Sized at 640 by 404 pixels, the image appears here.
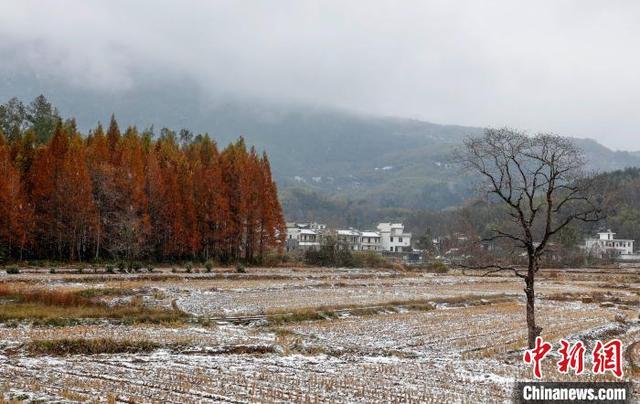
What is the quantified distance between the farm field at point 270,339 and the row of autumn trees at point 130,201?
12.7 meters

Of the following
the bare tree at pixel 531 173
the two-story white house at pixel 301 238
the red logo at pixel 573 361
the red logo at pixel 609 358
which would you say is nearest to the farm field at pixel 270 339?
the red logo at pixel 573 361

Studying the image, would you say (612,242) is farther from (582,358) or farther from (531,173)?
(582,358)

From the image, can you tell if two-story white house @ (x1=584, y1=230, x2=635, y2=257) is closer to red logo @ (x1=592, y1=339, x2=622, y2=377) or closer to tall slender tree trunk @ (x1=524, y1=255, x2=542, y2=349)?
tall slender tree trunk @ (x1=524, y1=255, x2=542, y2=349)

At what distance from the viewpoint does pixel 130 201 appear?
205 ft

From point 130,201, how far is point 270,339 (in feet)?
145

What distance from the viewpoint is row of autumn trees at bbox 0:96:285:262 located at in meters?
58.2

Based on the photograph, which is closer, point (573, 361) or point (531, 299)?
point (573, 361)

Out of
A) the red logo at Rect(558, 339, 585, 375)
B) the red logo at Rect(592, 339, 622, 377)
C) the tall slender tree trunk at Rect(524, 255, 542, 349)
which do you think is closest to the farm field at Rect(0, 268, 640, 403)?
the red logo at Rect(558, 339, 585, 375)

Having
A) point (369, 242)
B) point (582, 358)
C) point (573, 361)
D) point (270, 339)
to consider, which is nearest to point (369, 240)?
point (369, 242)

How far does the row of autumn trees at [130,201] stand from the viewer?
5819cm

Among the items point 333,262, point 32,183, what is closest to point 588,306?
point 333,262

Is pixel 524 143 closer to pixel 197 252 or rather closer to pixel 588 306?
pixel 588 306

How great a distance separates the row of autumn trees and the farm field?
1274cm

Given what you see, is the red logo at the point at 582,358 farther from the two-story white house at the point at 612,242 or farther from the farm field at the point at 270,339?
the two-story white house at the point at 612,242
